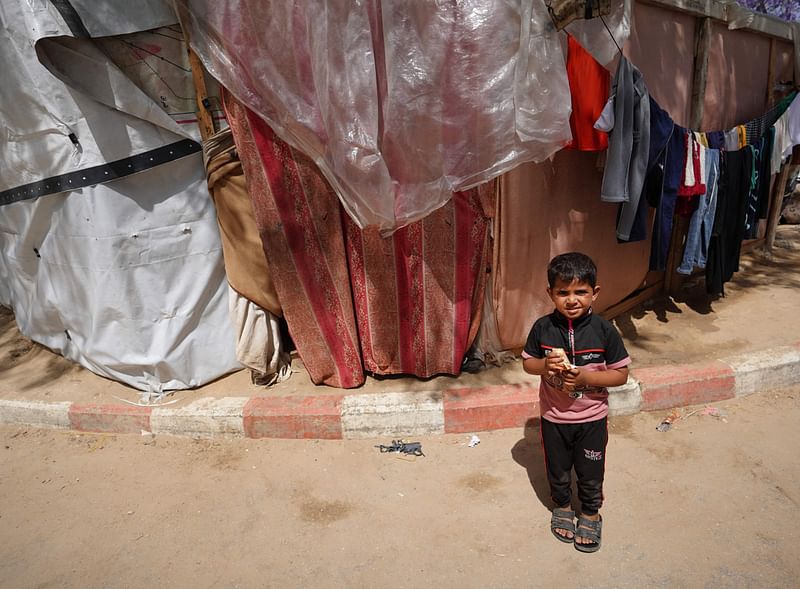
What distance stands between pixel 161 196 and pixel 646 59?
3751mm

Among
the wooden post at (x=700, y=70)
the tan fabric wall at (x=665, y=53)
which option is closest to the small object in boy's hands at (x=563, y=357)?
the tan fabric wall at (x=665, y=53)

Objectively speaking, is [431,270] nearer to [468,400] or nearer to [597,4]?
[468,400]

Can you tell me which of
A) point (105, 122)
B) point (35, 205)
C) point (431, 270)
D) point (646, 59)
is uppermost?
point (646, 59)

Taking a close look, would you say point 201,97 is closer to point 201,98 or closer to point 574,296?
point 201,98

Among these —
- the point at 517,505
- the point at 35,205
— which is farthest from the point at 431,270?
the point at 35,205

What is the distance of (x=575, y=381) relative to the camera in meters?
1.95

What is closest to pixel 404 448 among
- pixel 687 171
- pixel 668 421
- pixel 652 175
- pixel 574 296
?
pixel 574 296

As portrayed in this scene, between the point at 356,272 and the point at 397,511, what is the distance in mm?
1534

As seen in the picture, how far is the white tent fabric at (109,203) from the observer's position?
9.73 feet

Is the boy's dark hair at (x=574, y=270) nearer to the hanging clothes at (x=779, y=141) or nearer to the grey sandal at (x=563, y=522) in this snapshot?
the grey sandal at (x=563, y=522)

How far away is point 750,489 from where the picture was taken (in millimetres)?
2502

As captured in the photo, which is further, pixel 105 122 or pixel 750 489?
pixel 105 122

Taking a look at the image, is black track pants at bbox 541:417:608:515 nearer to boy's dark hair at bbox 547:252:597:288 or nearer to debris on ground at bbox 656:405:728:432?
boy's dark hair at bbox 547:252:597:288

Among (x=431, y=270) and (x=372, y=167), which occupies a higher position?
(x=372, y=167)
